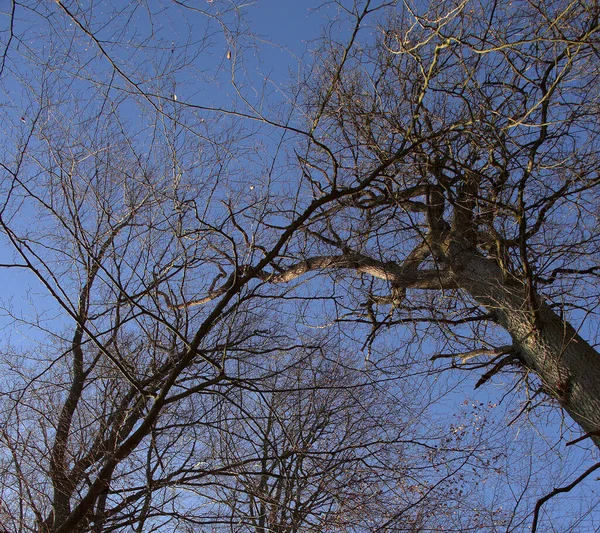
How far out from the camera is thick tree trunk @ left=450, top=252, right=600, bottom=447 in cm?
291

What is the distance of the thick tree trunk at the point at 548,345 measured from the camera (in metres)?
2.91

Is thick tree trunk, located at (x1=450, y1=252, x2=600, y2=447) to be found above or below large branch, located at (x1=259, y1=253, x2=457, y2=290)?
below

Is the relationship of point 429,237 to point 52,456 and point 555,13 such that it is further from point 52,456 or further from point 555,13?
point 52,456

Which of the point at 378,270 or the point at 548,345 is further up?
the point at 378,270

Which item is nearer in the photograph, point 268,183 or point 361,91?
point 268,183

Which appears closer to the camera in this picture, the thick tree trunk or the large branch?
the thick tree trunk

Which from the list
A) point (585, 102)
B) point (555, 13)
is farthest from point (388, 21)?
point (585, 102)

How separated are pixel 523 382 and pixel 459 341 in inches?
22.9

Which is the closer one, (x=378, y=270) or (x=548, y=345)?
(x=548, y=345)

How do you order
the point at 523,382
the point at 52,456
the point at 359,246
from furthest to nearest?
1. the point at 359,246
2. the point at 523,382
3. the point at 52,456

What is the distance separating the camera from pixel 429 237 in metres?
4.55

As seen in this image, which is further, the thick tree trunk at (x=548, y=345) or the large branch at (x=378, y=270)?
the large branch at (x=378, y=270)

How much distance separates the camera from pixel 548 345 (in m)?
3.21

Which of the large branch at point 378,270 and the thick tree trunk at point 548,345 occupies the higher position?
the large branch at point 378,270
